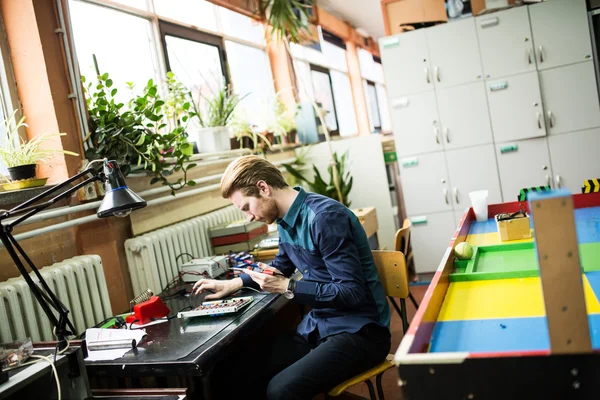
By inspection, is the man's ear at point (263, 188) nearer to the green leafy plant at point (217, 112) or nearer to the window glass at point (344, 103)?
the green leafy plant at point (217, 112)

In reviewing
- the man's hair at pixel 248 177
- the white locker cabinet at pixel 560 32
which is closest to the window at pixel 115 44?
the man's hair at pixel 248 177

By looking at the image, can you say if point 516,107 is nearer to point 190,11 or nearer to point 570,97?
point 570,97

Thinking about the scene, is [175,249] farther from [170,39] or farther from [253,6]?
[253,6]

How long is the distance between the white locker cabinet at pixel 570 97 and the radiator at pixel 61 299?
3528 mm

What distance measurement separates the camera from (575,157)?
4.15 meters

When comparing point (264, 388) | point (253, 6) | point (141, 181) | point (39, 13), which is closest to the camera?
point (264, 388)

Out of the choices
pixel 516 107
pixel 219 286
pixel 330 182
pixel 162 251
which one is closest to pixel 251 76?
pixel 330 182

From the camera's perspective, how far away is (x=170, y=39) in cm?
391

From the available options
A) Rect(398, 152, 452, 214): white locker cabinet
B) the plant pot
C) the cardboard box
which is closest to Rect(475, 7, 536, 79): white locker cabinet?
Rect(398, 152, 452, 214): white locker cabinet

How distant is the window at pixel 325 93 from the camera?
6.86m

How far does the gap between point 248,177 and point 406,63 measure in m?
2.84

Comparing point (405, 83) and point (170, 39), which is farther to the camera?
point (405, 83)

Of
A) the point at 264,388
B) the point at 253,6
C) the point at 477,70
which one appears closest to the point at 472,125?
the point at 477,70

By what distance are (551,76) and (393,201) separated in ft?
5.92
